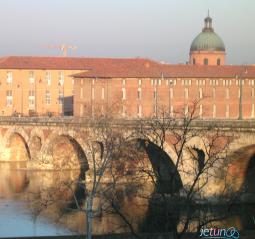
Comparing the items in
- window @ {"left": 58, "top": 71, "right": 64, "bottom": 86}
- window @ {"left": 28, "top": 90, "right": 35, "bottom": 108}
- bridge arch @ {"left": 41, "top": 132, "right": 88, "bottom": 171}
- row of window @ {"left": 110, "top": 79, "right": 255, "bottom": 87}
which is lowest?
bridge arch @ {"left": 41, "top": 132, "right": 88, "bottom": 171}

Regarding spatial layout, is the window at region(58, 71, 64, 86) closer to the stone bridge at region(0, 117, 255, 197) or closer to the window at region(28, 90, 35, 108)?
the window at region(28, 90, 35, 108)

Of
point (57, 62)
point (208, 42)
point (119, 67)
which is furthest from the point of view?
point (208, 42)

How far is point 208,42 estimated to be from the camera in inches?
4532

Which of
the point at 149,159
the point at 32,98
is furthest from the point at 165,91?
the point at 149,159

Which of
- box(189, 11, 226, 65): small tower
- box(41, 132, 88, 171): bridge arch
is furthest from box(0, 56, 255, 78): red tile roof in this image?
box(41, 132, 88, 171): bridge arch

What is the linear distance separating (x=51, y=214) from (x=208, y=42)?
75756 millimetres

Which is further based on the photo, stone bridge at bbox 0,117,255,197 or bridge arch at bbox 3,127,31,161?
bridge arch at bbox 3,127,31,161

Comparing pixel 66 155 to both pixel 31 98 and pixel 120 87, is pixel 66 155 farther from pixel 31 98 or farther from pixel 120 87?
pixel 31 98

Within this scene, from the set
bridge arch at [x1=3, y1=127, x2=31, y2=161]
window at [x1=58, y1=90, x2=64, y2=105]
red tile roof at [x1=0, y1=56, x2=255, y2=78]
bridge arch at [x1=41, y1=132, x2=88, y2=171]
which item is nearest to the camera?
bridge arch at [x1=41, y1=132, x2=88, y2=171]

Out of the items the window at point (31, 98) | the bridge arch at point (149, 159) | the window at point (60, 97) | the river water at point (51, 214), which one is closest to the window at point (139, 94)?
the window at point (60, 97)

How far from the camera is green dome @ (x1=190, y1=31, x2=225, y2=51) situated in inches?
4537

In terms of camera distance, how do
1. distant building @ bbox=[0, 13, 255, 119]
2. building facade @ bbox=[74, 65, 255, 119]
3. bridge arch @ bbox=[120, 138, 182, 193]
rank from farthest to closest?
distant building @ bbox=[0, 13, 255, 119] → building facade @ bbox=[74, 65, 255, 119] → bridge arch @ bbox=[120, 138, 182, 193]

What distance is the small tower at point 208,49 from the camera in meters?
115

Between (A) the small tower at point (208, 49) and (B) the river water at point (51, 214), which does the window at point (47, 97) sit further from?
(B) the river water at point (51, 214)
